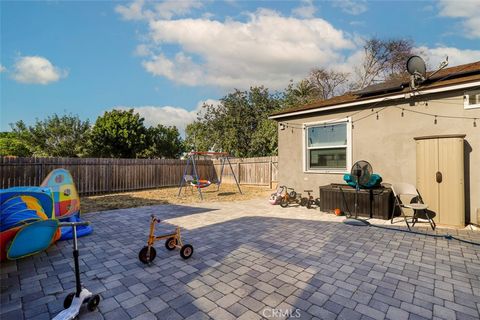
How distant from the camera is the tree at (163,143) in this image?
26.2m

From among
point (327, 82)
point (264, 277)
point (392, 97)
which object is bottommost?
point (264, 277)

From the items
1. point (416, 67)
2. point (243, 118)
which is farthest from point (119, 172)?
point (243, 118)

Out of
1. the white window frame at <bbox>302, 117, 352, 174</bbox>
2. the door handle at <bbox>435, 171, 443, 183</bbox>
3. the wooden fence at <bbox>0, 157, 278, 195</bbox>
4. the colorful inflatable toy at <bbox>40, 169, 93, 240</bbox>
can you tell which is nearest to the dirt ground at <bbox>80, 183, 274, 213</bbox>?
the wooden fence at <bbox>0, 157, 278, 195</bbox>

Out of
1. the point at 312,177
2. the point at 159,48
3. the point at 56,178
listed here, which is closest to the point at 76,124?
the point at 159,48

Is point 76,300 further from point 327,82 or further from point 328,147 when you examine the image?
point 327,82

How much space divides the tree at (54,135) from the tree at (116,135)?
140cm

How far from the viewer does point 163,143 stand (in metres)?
29.8

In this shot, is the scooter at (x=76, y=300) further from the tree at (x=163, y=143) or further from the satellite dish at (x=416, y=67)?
the tree at (x=163, y=143)

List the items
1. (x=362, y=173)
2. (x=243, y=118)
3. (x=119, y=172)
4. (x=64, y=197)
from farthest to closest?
(x=243, y=118)
(x=119, y=172)
(x=362, y=173)
(x=64, y=197)

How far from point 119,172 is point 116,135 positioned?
12.8 m

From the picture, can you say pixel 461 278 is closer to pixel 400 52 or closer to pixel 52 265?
pixel 52 265

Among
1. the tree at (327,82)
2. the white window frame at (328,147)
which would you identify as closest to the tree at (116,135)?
the tree at (327,82)

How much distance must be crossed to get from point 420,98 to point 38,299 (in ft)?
26.3

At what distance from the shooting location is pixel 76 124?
22.9 meters
